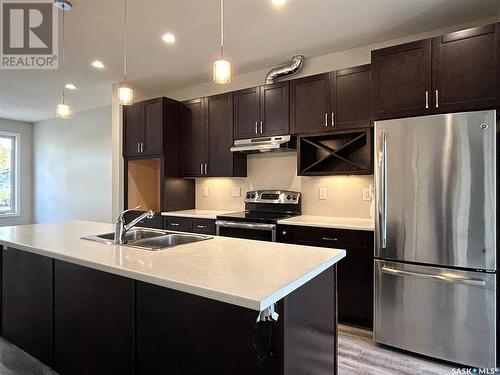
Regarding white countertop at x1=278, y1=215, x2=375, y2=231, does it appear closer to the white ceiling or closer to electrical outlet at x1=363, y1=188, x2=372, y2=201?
electrical outlet at x1=363, y1=188, x2=372, y2=201

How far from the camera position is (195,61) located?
142 inches

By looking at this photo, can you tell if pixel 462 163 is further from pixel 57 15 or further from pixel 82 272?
pixel 57 15

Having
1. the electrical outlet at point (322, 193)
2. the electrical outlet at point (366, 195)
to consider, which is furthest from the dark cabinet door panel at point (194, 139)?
the electrical outlet at point (366, 195)

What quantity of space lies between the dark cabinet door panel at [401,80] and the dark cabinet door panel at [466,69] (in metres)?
0.07

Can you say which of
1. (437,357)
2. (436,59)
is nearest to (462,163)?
(436,59)

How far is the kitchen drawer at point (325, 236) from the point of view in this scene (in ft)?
8.71

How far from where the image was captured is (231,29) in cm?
286

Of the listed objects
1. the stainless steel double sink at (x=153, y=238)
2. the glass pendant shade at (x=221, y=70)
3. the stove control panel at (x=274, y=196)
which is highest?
the glass pendant shade at (x=221, y=70)

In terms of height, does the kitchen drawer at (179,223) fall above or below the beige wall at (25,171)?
below

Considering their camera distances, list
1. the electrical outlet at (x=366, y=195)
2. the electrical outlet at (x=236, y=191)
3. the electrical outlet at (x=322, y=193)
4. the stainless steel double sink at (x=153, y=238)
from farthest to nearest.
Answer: the electrical outlet at (x=236, y=191)
the electrical outlet at (x=322, y=193)
the electrical outlet at (x=366, y=195)
the stainless steel double sink at (x=153, y=238)

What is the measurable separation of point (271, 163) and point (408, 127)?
1808 millimetres

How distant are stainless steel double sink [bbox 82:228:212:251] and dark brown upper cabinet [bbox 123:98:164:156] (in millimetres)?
1760

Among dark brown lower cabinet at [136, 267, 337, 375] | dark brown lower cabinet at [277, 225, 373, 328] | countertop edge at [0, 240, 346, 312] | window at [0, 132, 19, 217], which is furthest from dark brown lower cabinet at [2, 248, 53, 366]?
window at [0, 132, 19, 217]

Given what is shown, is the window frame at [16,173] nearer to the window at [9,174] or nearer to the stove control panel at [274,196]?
the window at [9,174]
